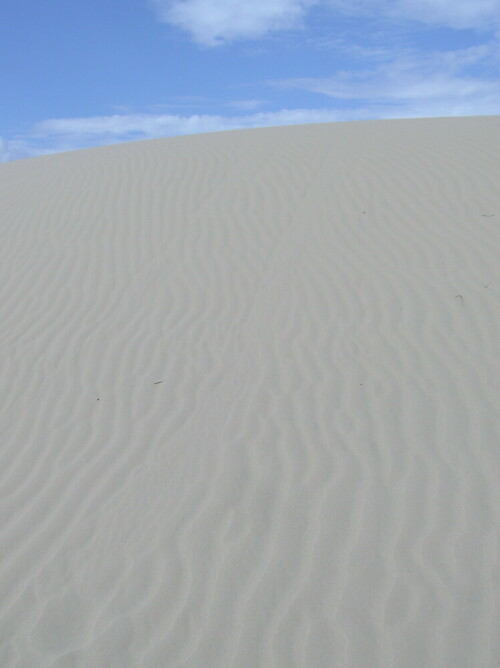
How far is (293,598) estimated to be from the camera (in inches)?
123

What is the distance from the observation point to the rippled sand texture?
9.98 feet

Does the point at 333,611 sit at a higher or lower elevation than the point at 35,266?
lower

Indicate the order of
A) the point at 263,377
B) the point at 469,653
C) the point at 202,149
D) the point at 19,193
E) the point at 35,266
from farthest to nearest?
the point at 202,149 → the point at 19,193 → the point at 35,266 → the point at 263,377 → the point at 469,653

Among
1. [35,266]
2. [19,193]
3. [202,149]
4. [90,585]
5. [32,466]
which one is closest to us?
[90,585]

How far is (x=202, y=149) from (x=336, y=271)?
20.7 feet

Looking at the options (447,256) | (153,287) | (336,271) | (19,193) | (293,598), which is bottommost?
(293,598)

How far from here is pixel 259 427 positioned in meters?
4.42

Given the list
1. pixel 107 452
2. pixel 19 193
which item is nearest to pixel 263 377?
pixel 107 452

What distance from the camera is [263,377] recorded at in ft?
16.3

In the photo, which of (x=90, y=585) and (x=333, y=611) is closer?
(x=333, y=611)

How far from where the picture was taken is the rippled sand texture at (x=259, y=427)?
3.04 meters

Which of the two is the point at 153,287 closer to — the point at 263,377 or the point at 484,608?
the point at 263,377

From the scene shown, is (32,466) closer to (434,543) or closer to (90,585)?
(90,585)

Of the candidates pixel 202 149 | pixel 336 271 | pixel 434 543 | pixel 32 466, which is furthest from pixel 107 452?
pixel 202 149
